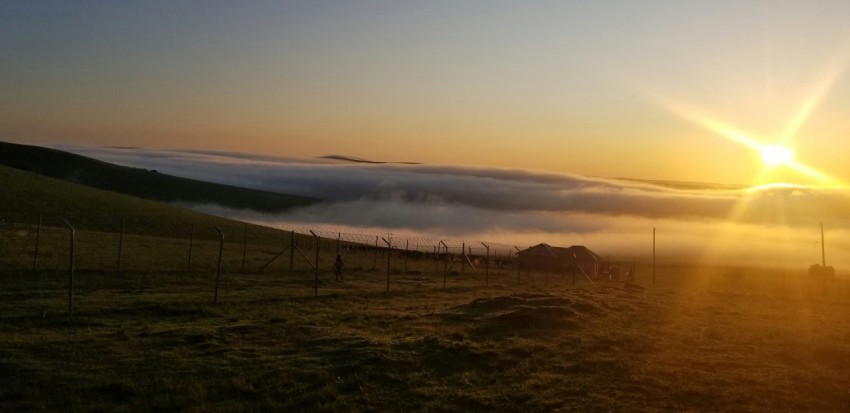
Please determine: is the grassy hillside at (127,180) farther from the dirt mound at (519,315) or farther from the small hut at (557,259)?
the dirt mound at (519,315)

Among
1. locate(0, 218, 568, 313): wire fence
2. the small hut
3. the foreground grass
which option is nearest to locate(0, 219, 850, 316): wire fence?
locate(0, 218, 568, 313): wire fence

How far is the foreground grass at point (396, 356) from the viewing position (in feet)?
39.2

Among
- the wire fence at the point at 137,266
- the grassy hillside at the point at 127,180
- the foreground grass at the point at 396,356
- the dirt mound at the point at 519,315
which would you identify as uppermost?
the grassy hillside at the point at 127,180

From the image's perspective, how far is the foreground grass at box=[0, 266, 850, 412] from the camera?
11.9 metres

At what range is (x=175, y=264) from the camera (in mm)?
34375

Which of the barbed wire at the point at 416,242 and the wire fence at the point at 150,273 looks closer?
the wire fence at the point at 150,273

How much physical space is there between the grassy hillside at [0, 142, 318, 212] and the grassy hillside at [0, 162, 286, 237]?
7114cm

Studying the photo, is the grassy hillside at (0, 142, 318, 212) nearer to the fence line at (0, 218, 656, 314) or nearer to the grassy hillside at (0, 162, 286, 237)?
the grassy hillside at (0, 162, 286, 237)

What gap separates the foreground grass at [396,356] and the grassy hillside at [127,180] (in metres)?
118

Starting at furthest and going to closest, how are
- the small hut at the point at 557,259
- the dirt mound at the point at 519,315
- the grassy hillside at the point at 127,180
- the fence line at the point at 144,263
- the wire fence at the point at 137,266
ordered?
the grassy hillside at the point at 127,180
the small hut at the point at 557,259
the fence line at the point at 144,263
the wire fence at the point at 137,266
the dirt mound at the point at 519,315

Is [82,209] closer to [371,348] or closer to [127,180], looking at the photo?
[371,348]

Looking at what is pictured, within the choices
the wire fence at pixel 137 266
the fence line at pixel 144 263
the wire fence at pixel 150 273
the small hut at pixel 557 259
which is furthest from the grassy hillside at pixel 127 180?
the fence line at pixel 144 263

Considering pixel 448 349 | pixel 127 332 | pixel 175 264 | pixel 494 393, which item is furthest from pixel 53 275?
pixel 494 393

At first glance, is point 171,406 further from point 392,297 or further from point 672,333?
point 392,297
